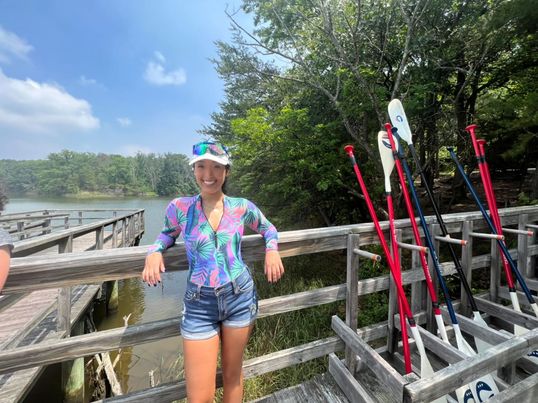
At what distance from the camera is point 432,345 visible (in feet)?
6.46

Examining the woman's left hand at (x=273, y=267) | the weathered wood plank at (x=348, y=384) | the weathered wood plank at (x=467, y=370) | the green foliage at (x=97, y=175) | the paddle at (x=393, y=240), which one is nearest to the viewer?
the weathered wood plank at (x=467, y=370)

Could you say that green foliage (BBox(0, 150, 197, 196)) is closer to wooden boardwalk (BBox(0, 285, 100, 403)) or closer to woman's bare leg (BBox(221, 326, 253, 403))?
wooden boardwalk (BBox(0, 285, 100, 403))

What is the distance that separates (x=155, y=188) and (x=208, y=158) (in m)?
72.3

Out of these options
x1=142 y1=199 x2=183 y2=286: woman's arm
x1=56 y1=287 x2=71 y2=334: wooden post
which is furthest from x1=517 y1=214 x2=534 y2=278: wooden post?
x1=56 y1=287 x2=71 y2=334: wooden post

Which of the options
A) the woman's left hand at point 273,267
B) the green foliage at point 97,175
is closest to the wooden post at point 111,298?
the woman's left hand at point 273,267

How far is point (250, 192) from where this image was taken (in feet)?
24.9

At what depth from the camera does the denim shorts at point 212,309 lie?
4.31 feet

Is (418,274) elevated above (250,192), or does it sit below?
below

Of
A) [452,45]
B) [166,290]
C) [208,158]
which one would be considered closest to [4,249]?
[208,158]

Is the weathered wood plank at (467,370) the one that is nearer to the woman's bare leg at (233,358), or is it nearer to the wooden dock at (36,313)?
the woman's bare leg at (233,358)

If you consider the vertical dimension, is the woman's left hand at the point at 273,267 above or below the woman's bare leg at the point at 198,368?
above

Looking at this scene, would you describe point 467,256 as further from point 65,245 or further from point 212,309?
point 65,245

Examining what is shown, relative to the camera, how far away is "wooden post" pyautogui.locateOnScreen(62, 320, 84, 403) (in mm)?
3905

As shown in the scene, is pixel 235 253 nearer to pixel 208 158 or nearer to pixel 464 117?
pixel 208 158
